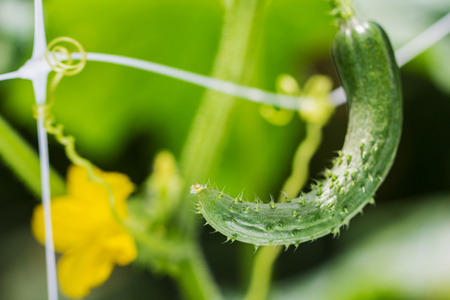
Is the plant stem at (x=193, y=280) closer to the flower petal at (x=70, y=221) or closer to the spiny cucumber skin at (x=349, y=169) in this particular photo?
the flower petal at (x=70, y=221)

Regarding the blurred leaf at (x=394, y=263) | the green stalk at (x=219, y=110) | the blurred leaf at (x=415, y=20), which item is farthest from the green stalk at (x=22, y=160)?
the blurred leaf at (x=415, y=20)

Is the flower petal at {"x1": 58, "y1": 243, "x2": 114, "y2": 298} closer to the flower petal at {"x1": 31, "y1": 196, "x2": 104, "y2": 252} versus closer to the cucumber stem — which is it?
the flower petal at {"x1": 31, "y1": 196, "x2": 104, "y2": 252}

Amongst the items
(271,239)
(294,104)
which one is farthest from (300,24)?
(271,239)

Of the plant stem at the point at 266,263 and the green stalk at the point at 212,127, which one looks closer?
the green stalk at the point at 212,127

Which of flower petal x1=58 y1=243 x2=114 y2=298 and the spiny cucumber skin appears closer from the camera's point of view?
the spiny cucumber skin

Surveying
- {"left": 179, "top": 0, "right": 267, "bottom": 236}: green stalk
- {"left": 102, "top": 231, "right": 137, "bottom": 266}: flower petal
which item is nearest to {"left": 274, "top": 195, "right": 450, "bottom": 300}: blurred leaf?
{"left": 179, "top": 0, "right": 267, "bottom": 236}: green stalk

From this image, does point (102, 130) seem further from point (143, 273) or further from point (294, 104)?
point (294, 104)
